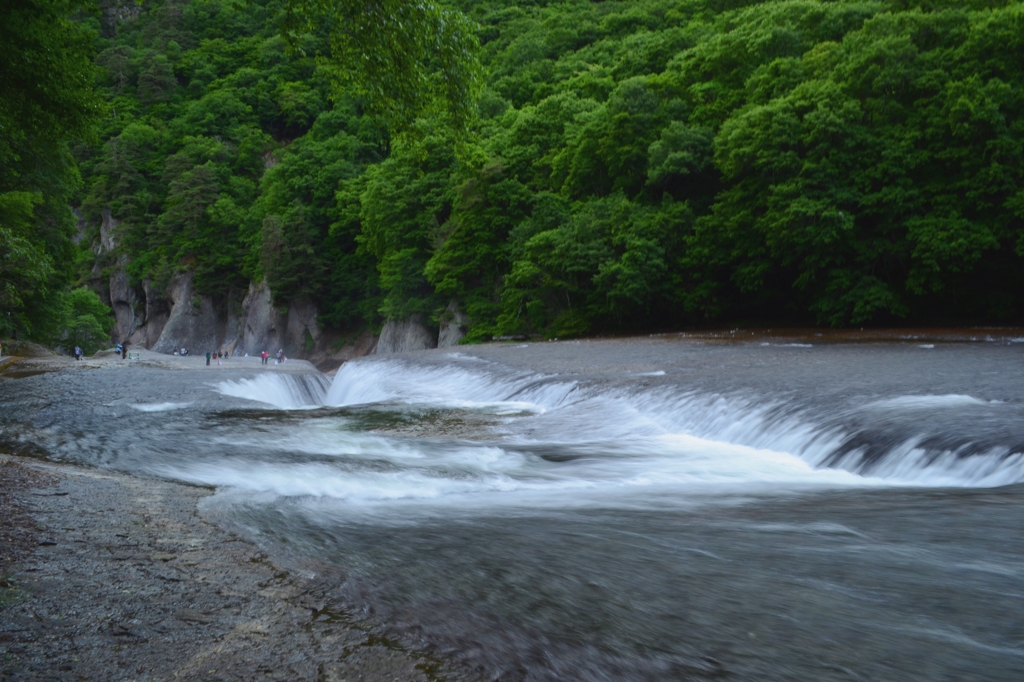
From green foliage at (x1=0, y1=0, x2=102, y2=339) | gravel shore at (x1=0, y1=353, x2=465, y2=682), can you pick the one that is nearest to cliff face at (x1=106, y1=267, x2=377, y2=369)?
green foliage at (x1=0, y1=0, x2=102, y2=339)

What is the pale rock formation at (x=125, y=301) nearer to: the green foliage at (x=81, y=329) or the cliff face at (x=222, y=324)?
the cliff face at (x=222, y=324)

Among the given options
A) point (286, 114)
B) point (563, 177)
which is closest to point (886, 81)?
point (563, 177)

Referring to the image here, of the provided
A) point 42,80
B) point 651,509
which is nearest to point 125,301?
point 42,80

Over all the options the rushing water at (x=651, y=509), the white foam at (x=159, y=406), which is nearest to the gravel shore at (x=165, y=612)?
the rushing water at (x=651, y=509)

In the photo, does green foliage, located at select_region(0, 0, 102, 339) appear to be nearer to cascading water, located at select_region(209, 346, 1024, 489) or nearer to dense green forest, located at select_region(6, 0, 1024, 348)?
dense green forest, located at select_region(6, 0, 1024, 348)

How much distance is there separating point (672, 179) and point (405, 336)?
→ 2099 cm

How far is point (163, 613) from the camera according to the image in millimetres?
2686

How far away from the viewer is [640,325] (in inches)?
1336

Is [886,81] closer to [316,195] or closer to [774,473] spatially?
[774,473]

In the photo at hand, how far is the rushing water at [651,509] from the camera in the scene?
2.69m

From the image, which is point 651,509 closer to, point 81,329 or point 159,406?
point 159,406

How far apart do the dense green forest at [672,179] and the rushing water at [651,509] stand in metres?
4.18

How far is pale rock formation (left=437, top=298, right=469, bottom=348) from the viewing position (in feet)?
137

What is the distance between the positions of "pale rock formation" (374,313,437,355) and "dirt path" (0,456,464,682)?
41.6 m
